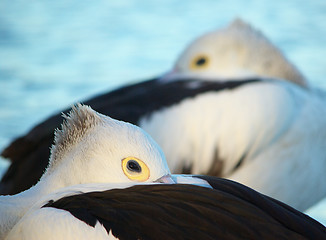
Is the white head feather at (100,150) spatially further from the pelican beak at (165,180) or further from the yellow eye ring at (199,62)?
the yellow eye ring at (199,62)

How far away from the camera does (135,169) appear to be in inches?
76.5

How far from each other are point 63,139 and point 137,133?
21 cm

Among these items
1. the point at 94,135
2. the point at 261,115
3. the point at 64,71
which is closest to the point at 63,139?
the point at 94,135

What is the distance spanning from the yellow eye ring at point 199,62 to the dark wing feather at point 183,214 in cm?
245

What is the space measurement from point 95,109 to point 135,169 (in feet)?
5.63

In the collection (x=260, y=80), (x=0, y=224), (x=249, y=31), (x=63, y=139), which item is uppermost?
(x=249, y=31)

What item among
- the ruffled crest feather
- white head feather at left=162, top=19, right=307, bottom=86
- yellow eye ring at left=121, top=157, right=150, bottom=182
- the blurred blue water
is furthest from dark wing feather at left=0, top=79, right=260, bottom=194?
yellow eye ring at left=121, top=157, right=150, bottom=182

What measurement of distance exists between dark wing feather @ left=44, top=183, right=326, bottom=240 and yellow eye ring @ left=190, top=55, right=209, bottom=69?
8.05ft

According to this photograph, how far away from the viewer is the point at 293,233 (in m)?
1.80

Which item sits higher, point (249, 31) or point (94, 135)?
point (249, 31)

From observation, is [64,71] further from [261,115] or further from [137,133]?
[137,133]

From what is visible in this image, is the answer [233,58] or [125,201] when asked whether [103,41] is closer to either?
[233,58]

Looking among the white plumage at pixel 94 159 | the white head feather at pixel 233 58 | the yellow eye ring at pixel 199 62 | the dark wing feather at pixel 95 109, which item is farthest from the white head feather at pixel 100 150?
the yellow eye ring at pixel 199 62

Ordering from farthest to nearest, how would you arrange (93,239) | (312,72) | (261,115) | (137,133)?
1. (312,72)
2. (261,115)
3. (137,133)
4. (93,239)
